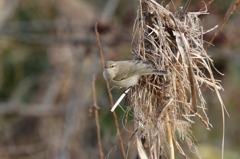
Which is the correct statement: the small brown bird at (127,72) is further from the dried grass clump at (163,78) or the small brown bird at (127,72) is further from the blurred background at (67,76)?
the blurred background at (67,76)

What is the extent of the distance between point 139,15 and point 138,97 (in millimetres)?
577

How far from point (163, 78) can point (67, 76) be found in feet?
18.8

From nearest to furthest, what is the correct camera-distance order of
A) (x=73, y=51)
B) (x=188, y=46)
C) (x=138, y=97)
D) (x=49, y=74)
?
(x=188, y=46) < (x=138, y=97) < (x=73, y=51) < (x=49, y=74)

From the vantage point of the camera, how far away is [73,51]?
309 inches

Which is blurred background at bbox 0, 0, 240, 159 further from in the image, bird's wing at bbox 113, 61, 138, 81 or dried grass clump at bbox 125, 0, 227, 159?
dried grass clump at bbox 125, 0, 227, 159

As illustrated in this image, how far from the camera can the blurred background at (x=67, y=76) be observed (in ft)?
23.0

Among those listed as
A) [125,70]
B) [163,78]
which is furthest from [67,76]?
[163,78]

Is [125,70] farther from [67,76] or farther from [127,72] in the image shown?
[67,76]

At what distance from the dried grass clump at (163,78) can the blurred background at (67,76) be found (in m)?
3.89

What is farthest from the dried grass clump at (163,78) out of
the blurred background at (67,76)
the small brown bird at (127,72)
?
the blurred background at (67,76)

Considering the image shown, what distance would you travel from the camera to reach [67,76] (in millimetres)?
8242

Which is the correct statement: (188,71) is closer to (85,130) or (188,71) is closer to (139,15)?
(139,15)

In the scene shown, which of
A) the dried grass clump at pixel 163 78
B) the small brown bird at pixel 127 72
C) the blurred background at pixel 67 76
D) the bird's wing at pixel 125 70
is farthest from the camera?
the blurred background at pixel 67 76

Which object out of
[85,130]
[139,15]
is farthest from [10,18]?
[139,15]
